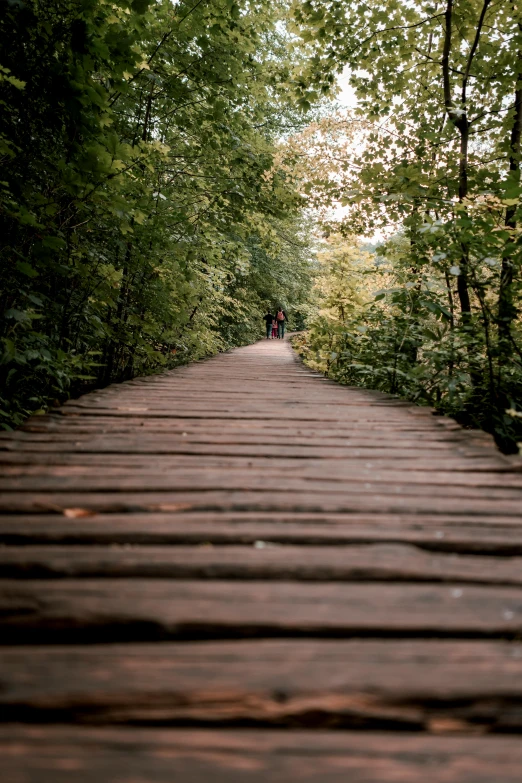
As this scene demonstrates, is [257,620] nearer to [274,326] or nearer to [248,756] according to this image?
[248,756]

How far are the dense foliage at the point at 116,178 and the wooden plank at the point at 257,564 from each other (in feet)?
7.61

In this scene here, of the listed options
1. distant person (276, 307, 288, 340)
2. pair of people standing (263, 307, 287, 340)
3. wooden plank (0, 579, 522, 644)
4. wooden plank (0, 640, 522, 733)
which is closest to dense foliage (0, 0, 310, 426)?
wooden plank (0, 579, 522, 644)

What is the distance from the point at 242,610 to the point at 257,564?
0.73 ft

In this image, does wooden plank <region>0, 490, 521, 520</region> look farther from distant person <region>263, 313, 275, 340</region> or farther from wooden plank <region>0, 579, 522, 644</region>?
distant person <region>263, 313, 275, 340</region>

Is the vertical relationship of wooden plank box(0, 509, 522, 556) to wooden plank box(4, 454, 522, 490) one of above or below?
below

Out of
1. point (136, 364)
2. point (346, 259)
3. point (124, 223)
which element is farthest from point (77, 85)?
point (346, 259)

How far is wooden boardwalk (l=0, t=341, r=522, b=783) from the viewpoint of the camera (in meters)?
0.90

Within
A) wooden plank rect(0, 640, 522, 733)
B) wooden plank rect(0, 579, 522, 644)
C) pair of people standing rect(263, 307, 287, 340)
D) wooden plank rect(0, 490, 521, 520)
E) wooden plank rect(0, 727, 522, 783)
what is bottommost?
wooden plank rect(0, 727, 522, 783)

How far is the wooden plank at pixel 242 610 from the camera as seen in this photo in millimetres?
1182

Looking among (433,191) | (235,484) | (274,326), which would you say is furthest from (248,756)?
(274,326)

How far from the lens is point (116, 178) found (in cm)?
439

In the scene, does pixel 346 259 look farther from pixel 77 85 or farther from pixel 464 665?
pixel 464 665

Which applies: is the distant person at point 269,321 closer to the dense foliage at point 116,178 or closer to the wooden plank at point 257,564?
the dense foliage at point 116,178

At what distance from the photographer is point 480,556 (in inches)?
61.9
